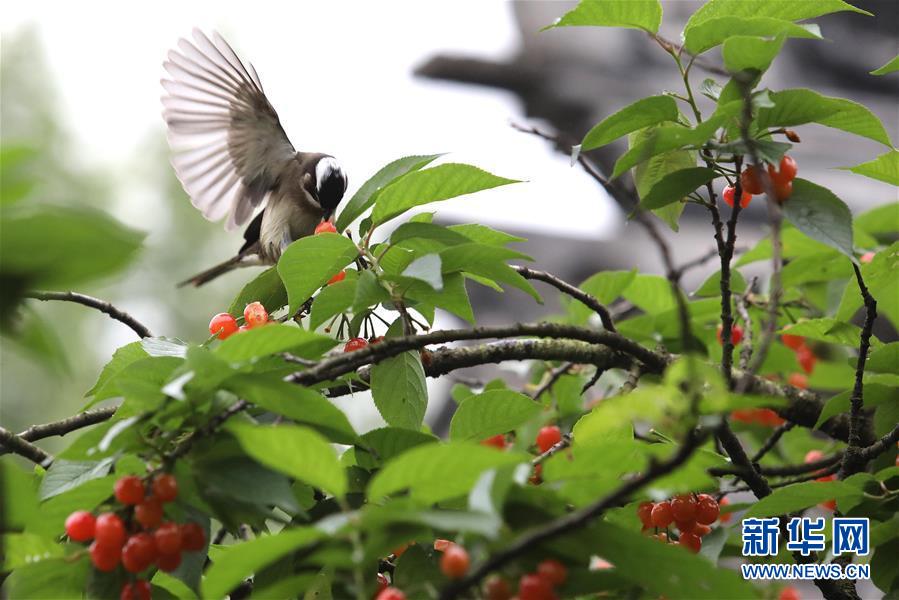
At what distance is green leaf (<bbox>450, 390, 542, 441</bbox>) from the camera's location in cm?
130

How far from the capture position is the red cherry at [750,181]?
1.34 metres

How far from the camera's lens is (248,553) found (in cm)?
82

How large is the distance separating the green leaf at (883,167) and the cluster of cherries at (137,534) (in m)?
1.14

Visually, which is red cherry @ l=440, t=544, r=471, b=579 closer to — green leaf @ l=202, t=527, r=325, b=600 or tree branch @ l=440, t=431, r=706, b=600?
tree branch @ l=440, t=431, r=706, b=600

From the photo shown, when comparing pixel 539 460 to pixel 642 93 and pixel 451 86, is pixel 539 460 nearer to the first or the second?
pixel 451 86

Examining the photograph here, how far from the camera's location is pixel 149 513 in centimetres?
100

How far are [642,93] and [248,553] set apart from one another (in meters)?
4.42

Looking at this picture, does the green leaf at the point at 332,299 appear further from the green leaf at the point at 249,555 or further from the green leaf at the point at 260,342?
the green leaf at the point at 249,555

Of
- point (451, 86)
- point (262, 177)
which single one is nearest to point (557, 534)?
point (262, 177)

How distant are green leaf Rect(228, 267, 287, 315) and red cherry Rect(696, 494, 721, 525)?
76cm

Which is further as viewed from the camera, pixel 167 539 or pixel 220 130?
pixel 220 130

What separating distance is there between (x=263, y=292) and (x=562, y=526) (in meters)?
0.97

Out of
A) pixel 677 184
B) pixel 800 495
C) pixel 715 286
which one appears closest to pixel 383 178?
pixel 677 184

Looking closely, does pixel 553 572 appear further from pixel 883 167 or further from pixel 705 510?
pixel 883 167
